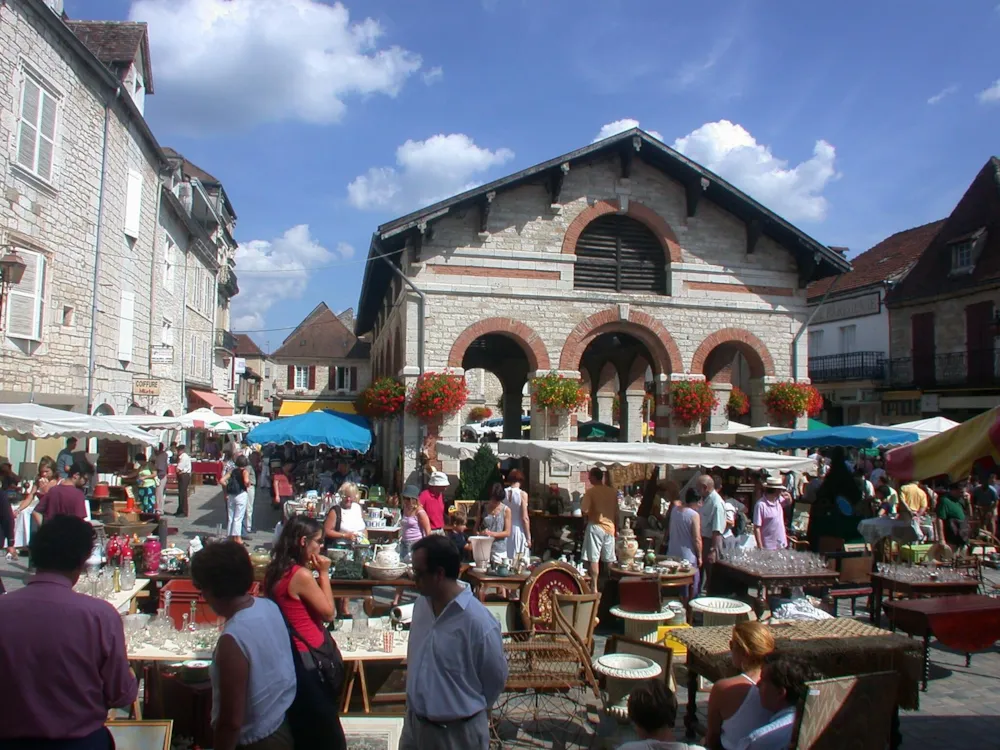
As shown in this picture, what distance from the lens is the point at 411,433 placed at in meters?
14.2

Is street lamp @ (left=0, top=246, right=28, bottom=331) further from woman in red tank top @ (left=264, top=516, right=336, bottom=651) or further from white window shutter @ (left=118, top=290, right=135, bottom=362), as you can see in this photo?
woman in red tank top @ (left=264, top=516, right=336, bottom=651)

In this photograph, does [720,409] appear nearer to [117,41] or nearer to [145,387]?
[145,387]

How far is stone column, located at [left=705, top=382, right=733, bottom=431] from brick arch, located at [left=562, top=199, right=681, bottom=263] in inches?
123

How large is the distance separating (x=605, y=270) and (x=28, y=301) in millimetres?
10808

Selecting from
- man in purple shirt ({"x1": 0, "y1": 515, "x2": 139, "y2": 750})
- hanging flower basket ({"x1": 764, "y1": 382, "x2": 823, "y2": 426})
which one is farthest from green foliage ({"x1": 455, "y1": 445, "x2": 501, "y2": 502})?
man in purple shirt ({"x1": 0, "y1": 515, "x2": 139, "y2": 750})

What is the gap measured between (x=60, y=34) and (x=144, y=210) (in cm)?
543

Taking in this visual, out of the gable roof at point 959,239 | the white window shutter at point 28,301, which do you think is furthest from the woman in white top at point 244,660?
the gable roof at point 959,239

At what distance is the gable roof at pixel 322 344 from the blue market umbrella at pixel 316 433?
2806cm

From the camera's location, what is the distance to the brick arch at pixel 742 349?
15.3 metres

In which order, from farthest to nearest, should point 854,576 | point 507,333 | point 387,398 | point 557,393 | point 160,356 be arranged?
point 160,356, point 507,333, point 387,398, point 557,393, point 854,576

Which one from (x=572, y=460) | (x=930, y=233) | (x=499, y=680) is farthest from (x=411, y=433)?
(x=930, y=233)

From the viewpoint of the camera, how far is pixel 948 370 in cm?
2366

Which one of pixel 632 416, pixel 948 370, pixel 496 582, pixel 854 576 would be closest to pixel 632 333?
pixel 632 416

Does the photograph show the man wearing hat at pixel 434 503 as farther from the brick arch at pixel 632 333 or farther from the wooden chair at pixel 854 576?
the brick arch at pixel 632 333
